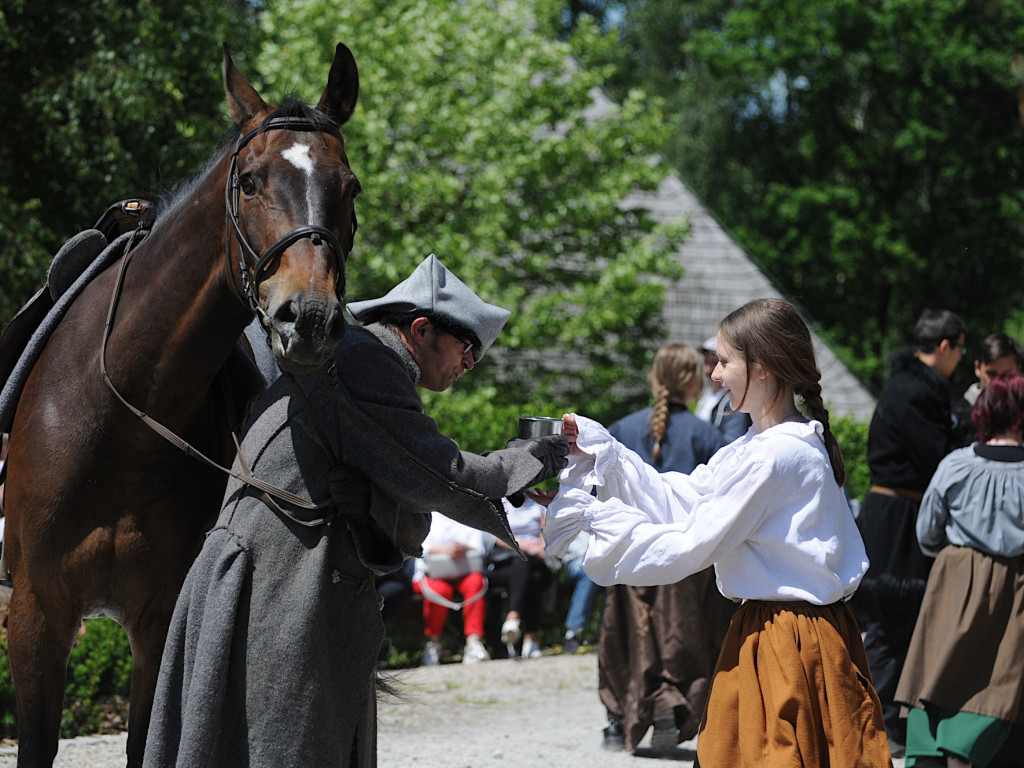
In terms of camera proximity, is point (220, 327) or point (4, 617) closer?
point (220, 327)

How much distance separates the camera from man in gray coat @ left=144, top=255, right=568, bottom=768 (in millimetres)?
2789

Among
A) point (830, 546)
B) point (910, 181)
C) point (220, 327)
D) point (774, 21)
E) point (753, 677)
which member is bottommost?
point (753, 677)

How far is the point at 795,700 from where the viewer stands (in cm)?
307

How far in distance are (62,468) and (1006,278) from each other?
3021cm

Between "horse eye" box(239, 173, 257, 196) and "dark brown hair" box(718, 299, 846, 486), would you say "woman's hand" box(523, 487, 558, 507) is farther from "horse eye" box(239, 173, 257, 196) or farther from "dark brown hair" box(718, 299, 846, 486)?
"horse eye" box(239, 173, 257, 196)

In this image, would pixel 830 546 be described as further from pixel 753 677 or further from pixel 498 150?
pixel 498 150

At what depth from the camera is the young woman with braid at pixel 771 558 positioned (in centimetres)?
308

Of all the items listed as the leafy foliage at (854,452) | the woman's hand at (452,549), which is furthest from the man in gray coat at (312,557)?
the leafy foliage at (854,452)

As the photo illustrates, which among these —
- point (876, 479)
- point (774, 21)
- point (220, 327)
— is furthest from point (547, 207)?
point (774, 21)

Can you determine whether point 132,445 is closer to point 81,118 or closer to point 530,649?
point 530,649

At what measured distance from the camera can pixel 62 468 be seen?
3.61 meters

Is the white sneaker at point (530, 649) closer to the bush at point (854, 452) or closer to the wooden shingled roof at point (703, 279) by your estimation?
the bush at point (854, 452)

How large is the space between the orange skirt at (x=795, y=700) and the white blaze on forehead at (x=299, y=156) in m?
1.69

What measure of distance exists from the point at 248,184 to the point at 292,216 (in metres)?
0.23
